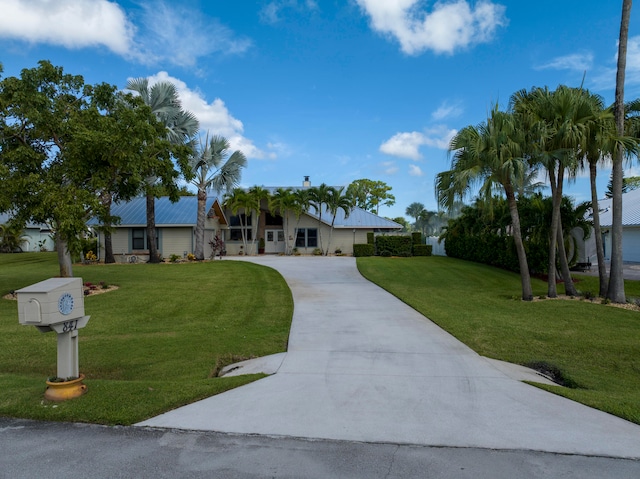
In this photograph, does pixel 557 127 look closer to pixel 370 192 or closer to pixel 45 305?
pixel 45 305

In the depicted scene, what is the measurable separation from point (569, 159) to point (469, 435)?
9.94 m

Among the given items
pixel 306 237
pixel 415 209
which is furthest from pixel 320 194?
pixel 415 209

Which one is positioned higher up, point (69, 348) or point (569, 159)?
point (569, 159)

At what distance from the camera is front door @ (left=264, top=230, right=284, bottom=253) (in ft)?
104

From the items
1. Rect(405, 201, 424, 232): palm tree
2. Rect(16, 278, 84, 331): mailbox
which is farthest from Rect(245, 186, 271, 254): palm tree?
Rect(405, 201, 424, 232): palm tree

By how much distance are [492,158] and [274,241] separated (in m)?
22.1

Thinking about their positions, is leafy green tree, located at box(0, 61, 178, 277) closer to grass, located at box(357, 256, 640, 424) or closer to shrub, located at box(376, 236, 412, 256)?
grass, located at box(357, 256, 640, 424)

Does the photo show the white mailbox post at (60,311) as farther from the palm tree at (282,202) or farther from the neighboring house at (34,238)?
the neighboring house at (34,238)

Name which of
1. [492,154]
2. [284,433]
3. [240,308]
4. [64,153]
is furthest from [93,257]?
[284,433]

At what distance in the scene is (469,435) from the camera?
3.90 metres

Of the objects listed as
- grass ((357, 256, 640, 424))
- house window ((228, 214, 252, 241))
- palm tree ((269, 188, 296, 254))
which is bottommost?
grass ((357, 256, 640, 424))

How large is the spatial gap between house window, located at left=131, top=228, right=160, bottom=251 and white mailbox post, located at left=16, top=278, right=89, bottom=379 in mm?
23618

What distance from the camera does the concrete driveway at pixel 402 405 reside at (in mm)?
3875

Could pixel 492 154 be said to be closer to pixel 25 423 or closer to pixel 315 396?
pixel 315 396
